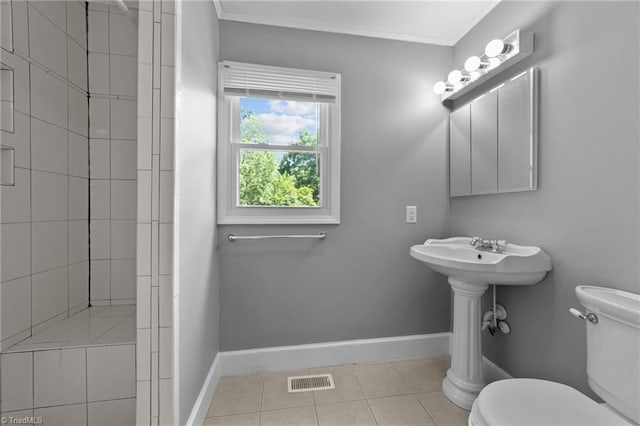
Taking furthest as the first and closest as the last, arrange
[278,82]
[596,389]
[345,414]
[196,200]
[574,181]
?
[278,82], [345,414], [196,200], [574,181], [596,389]

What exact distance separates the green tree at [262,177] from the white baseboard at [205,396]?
102 centimetres

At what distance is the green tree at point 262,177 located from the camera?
183 centimetres

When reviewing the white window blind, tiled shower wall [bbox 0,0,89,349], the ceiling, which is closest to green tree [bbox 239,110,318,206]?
the white window blind

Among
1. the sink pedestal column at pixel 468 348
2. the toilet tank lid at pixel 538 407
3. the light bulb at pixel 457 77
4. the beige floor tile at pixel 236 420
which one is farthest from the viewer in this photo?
the light bulb at pixel 457 77

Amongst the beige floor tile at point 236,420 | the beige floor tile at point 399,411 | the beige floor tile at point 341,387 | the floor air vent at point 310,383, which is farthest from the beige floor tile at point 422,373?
the beige floor tile at point 236,420

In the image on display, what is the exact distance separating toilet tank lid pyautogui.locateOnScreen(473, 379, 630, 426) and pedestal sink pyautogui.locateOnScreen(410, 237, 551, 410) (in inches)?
17.9

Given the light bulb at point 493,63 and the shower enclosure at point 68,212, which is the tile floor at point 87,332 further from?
the light bulb at point 493,63

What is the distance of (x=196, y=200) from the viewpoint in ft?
4.34

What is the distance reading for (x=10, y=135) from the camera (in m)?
1.14

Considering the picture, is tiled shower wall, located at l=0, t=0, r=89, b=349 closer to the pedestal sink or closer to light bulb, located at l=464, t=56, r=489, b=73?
the pedestal sink

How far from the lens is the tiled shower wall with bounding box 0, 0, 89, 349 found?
1142 mm

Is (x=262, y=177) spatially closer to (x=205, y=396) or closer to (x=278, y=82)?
(x=278, y=82)

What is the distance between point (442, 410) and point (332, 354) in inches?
27.8

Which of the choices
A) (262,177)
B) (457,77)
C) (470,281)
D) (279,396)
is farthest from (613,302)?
(262,177)
